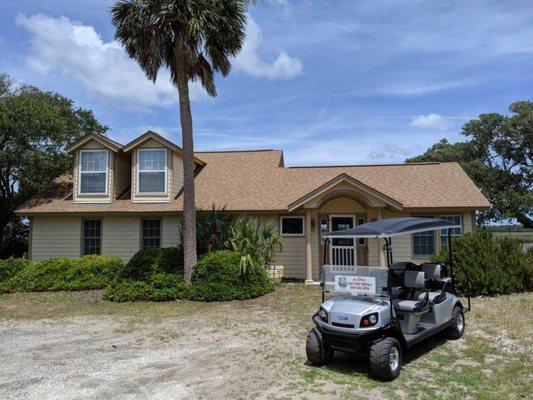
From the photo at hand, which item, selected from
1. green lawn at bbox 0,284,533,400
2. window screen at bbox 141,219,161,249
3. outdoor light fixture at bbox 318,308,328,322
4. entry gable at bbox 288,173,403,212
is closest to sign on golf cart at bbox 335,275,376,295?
outdoor light fixture at bbox 318,308,328,322

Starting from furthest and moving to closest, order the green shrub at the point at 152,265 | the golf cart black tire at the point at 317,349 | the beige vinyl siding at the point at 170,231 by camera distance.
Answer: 1. the beige vinyl siding at the point at 170,231
2. the green shrub at the point at 152,265
3. the golf cart black tire at the point at 317,349

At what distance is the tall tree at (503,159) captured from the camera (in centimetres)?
2800

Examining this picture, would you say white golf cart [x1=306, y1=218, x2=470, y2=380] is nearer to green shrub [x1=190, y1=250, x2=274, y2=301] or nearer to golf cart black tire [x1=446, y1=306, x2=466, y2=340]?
golf cart black tire [x1=446, y1=306, x2=466, y2=340]

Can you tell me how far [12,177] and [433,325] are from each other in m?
20.4

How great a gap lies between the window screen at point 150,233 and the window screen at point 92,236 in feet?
5.85

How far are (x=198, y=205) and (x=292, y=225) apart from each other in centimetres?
389

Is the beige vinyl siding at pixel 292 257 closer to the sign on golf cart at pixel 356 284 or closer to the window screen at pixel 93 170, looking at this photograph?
the window screen at pixel 93 170

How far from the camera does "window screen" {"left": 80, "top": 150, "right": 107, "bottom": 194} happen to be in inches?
703

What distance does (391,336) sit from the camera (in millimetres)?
6215

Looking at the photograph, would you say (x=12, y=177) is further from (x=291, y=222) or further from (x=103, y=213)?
(x=291, y=222)

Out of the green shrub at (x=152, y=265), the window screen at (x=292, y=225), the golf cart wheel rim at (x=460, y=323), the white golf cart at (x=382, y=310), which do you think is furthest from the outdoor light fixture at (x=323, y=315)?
the window screen at (x=292, y=225)

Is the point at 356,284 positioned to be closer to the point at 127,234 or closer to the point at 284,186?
the point at 284,186

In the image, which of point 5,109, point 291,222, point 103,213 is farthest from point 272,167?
point 5,109

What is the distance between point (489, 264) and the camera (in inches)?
501
